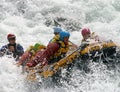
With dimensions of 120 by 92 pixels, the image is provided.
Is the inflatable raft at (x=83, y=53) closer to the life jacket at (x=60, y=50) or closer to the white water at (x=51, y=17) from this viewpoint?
the life jacket at (x=60, y=50)

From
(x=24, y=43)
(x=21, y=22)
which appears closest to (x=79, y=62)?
(x=24, y=43)

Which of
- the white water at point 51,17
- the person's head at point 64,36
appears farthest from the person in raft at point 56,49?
the white water at point 51,17

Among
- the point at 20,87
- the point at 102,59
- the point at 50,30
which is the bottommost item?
the point at 20,87

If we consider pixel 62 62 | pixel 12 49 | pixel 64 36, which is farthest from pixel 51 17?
pixel 62 62

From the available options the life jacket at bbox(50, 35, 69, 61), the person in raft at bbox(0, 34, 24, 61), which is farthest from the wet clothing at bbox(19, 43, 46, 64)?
the life jacket at bbox(50, 35, 69, 61)

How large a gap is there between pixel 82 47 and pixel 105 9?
20.5ft

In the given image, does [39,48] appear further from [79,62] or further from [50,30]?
[50,30]

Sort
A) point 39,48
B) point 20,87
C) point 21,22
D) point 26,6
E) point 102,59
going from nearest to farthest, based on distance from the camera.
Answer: point 102,59, point 20,87, point 39,48, point 21,22, point 26,6

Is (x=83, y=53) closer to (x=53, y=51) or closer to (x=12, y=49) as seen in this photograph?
(x=53, y=51)

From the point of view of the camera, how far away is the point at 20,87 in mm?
8930

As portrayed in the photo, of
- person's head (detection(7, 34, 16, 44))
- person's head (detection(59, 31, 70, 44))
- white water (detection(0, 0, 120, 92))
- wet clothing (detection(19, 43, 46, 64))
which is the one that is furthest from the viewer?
white water (detection(0, 0, 120, 92))

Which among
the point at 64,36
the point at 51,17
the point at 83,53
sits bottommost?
the point at 83,53

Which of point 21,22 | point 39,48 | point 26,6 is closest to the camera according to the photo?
point 39,48

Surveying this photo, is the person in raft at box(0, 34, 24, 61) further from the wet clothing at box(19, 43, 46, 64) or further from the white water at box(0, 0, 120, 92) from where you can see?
the white water at box(0, 0, 120, 92)
